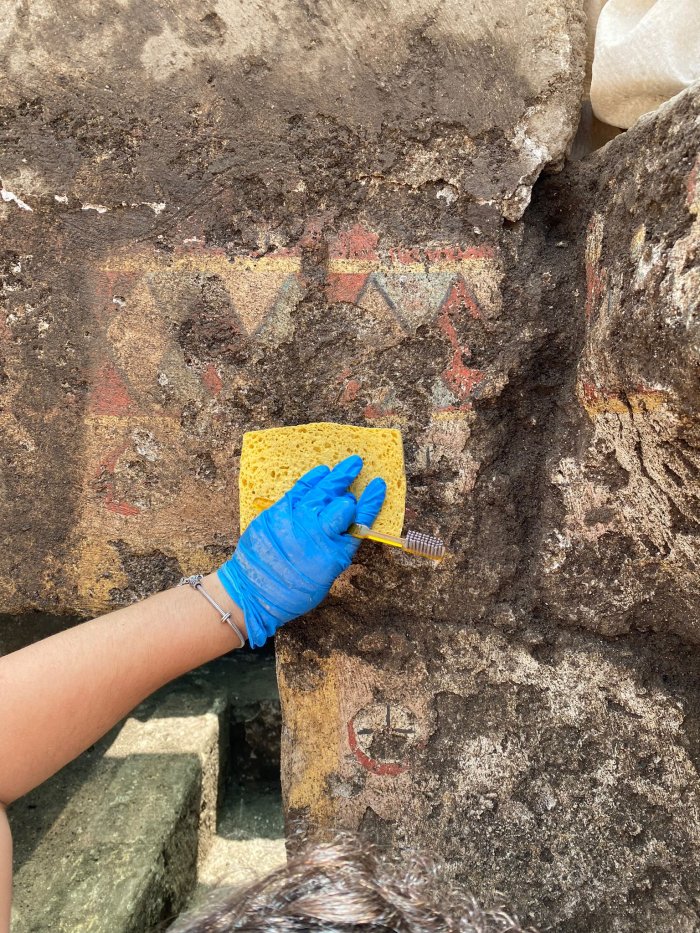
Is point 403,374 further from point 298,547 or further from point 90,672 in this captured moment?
point 90,672

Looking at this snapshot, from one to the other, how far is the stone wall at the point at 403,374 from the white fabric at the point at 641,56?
54mm

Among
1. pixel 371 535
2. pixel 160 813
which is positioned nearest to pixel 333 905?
pixel 371 535

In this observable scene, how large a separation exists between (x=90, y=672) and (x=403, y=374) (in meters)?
0.68

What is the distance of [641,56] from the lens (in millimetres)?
1142

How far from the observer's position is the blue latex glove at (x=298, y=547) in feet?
3.76

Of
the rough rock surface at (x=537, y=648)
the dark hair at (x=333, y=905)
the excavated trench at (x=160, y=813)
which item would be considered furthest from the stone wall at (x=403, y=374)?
the excavated trench at (x=160, y=813)

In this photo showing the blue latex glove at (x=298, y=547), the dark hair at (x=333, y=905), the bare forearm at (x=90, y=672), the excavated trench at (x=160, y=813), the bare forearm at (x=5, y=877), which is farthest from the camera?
the excavated trench at (x=160, y=813)

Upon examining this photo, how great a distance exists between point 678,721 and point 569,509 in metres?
0.41

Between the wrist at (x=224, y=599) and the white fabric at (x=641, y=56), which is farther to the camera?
the wrist at (x=224, y=599)

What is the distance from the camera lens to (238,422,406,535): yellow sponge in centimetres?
122

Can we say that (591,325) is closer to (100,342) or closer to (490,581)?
(490,581)

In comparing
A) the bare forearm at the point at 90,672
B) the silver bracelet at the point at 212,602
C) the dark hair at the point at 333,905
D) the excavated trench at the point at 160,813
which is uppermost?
the silver bracelet at the point at 212,602

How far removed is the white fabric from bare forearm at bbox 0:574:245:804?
3.43 feet

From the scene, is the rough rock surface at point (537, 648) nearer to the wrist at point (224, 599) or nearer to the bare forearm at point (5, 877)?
the wrist at point (224, 599)
